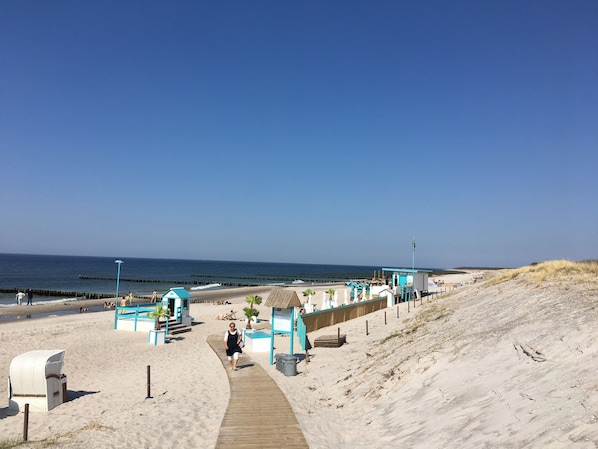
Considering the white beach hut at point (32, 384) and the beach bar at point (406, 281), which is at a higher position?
the beach bar at point (406, 281)

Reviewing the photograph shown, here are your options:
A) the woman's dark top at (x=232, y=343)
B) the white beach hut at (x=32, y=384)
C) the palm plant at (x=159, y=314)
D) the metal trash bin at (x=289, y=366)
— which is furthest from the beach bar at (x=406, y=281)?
the white beach hut at (x=32, y=384)

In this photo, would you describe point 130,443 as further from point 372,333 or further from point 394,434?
point 372,333

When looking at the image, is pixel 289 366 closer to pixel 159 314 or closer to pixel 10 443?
pixel 10 443

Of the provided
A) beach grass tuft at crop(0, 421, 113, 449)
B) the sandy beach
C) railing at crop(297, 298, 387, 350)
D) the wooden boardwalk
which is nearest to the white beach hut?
the sandy beach

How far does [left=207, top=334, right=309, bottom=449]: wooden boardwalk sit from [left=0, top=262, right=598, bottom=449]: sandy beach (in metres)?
0.32

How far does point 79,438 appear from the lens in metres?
9.12

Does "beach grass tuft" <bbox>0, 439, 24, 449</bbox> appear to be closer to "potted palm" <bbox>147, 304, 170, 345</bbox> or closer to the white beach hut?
the white beach hut

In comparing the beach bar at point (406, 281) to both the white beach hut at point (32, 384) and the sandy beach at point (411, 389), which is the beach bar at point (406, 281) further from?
the white beach hut at point (32, 384)

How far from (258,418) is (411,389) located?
3.98 m

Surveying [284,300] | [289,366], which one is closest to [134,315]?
[284,300]

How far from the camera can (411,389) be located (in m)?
10.8

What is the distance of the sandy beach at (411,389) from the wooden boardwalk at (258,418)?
0.32 metres

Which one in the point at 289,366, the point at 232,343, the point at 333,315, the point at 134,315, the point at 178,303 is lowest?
the point at 134,315

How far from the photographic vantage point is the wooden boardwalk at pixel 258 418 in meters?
8.80
